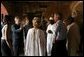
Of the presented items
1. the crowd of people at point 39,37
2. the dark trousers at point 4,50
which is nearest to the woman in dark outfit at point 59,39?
the crowd of people at point 39,37

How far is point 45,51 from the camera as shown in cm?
185

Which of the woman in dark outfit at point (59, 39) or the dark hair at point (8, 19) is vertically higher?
the dark hair at point (8, 19)

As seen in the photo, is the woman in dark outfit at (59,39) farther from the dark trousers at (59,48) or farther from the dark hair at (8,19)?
the dark hair at (8,19)

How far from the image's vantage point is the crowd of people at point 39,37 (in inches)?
72.5

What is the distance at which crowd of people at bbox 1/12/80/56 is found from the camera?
6.04ft

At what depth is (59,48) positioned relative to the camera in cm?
184

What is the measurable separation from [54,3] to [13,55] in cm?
46

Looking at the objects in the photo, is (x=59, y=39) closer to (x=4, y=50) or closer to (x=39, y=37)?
(x=39, y=37)

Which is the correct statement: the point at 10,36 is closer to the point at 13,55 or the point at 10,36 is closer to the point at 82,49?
the point at 13,55

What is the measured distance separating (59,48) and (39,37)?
16 cm

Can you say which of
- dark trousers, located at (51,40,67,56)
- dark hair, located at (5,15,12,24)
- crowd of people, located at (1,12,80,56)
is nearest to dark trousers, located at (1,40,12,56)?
crowd of people, located at (1,12,80,56)

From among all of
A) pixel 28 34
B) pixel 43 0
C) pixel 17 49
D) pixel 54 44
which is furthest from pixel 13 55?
pixel 43 0

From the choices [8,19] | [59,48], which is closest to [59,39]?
[59,48]

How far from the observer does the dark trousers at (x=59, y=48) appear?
1842 millimetres
